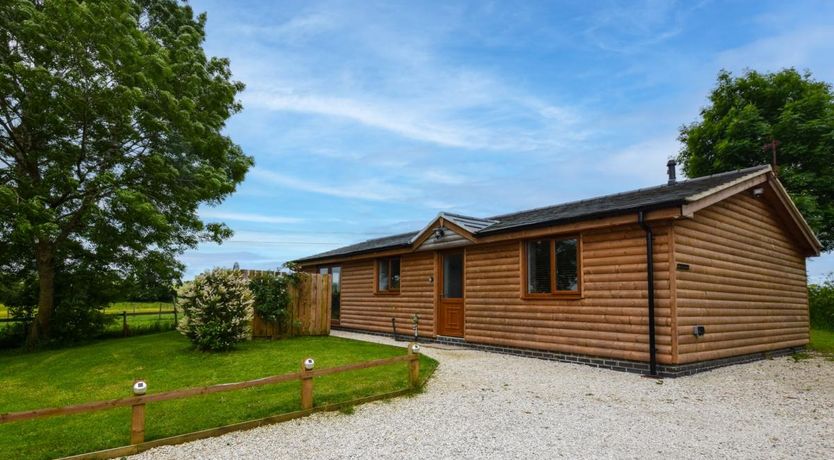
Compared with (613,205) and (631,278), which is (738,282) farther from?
(613,205)

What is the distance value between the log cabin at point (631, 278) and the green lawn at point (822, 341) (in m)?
0.62

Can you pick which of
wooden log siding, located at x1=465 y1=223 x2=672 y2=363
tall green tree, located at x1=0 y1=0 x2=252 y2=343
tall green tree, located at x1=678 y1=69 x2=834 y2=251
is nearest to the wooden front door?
wooden log siding, located at x1=465 y1=223 x2=672 y2=363

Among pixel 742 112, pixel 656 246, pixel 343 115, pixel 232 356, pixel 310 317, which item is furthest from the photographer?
pixel 742 112

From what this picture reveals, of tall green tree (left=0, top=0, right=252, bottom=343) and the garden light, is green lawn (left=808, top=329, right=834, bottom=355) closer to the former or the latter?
the garden light

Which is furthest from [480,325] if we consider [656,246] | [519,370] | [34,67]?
[34,67]

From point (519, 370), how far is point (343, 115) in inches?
420

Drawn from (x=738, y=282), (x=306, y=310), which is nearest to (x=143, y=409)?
(x=306, y=310)

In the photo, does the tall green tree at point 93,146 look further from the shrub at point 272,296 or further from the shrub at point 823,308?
the shrub at point 823,308

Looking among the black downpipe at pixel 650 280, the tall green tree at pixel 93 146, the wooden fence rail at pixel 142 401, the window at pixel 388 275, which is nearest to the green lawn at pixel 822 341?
the black downpipe at pixel 650 280

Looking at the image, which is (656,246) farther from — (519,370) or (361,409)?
(361,409)

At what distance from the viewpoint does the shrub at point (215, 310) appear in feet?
37.0

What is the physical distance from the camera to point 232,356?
10.8 meters

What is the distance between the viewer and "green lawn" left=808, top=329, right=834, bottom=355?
1338 cm

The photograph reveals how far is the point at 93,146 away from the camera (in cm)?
1577
